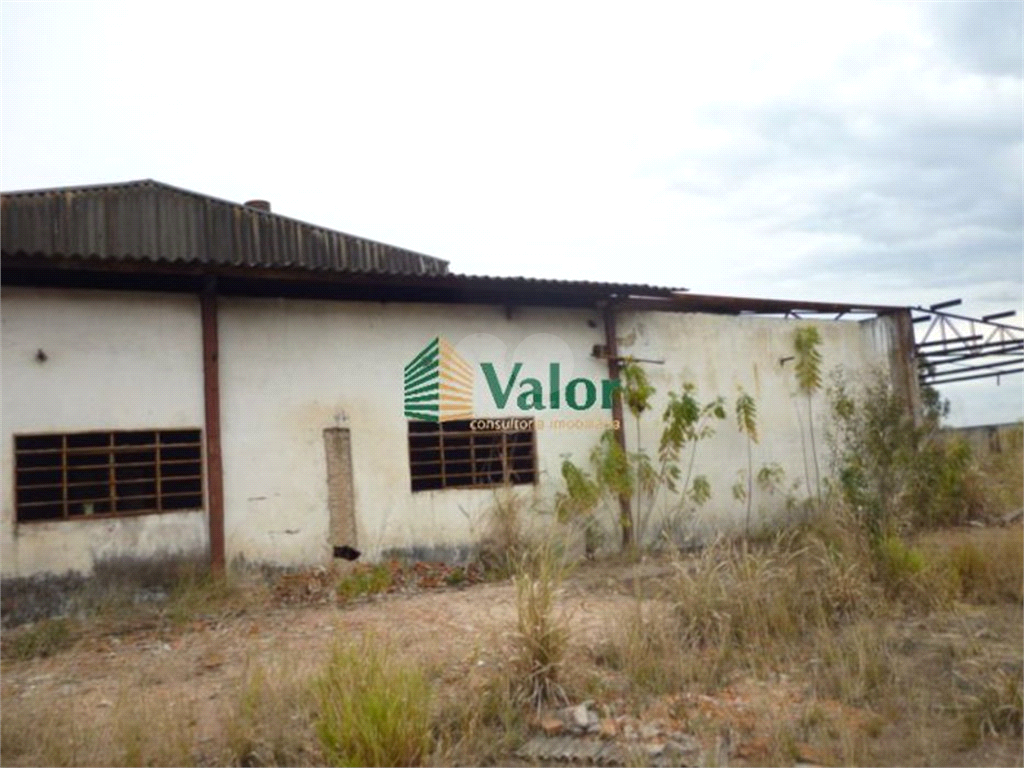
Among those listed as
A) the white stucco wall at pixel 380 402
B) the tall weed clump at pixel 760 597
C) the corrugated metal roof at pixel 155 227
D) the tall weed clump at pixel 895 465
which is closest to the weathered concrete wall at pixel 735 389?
the white stucco wall at pixel 380 402

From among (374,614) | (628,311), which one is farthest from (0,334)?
(628,311)

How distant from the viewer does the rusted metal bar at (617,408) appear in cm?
998

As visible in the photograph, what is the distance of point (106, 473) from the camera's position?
7855mm

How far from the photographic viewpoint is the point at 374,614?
7.07 meters

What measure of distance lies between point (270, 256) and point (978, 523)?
1165 centimetres

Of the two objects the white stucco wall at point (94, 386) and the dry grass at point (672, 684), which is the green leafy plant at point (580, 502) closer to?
the dry grass at point (672, 684)

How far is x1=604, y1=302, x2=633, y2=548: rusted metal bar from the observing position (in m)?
9.98

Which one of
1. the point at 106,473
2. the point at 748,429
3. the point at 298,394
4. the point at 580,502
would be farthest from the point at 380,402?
the point at 748,429

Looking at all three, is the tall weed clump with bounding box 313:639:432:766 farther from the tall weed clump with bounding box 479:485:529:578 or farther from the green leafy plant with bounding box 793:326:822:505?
the green leafy plant with bounding box 793:326:822:505

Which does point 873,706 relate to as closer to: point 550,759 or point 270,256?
point 550,759

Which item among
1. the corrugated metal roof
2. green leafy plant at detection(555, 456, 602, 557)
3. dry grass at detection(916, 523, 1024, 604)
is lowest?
dry grass at detection(916, 523, 1024, 604)

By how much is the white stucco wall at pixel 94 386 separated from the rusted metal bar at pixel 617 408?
4891mm

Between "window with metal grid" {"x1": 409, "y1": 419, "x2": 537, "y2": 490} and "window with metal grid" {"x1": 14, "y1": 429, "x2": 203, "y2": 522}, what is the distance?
243cm

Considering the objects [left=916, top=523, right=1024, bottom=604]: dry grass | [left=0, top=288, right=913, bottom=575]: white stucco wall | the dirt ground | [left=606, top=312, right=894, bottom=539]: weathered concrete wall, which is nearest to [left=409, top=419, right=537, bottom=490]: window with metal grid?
[left=0, top=288, right=913, bottom=575]: white stucco wall
